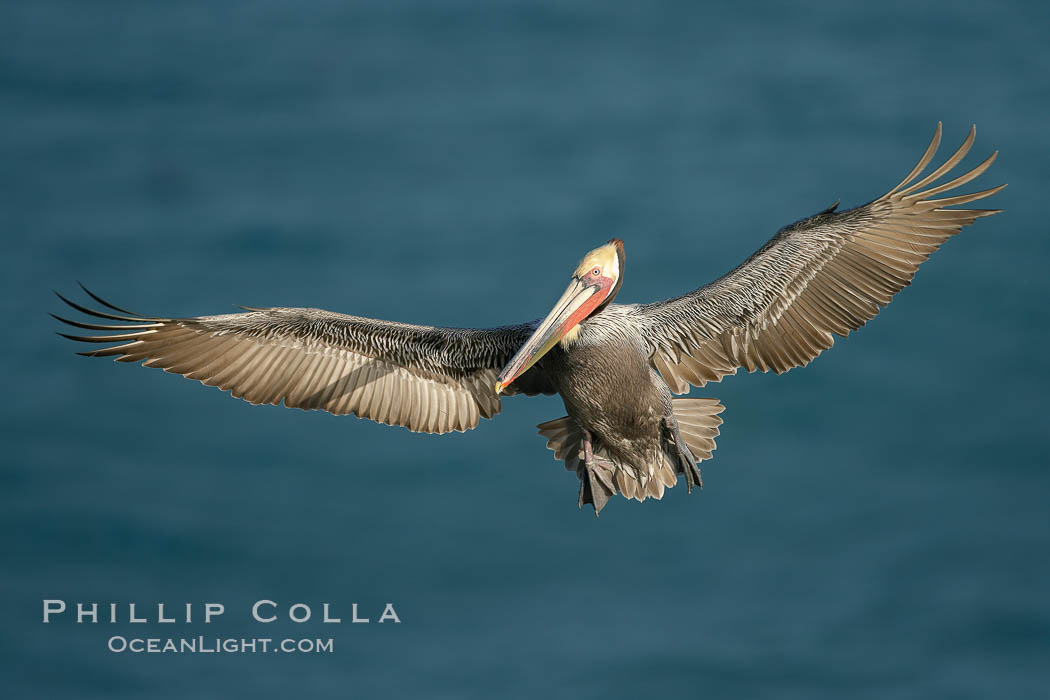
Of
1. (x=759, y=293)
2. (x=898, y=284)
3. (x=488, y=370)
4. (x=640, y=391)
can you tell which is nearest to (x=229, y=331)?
(x=488, y=370)

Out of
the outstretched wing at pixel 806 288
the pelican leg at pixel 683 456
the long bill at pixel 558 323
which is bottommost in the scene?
the pelican leg at pixel 683 456

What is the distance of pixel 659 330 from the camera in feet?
44.5

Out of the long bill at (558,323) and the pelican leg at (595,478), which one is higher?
the long bill at (558,323)

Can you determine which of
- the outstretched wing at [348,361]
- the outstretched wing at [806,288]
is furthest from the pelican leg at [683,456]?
the outstretched wing at [348,361]

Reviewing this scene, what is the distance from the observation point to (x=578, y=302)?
41.6ft

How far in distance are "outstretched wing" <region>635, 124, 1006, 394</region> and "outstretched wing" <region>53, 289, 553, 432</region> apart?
1204 mm

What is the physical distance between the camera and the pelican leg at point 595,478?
13578 mm

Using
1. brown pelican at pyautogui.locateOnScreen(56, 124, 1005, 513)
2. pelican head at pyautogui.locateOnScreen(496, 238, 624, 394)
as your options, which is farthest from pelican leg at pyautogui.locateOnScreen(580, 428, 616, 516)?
pelican head at pyautogui.locateOnScreen(496, 238, 624, 394)

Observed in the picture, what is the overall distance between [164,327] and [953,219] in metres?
6.15

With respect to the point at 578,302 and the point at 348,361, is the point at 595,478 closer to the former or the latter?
the point at 578,302

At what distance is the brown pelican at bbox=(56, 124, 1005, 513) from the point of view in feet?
44.4

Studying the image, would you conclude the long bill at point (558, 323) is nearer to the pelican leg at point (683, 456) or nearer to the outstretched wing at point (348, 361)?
the outstretched wing at point (348, 361)

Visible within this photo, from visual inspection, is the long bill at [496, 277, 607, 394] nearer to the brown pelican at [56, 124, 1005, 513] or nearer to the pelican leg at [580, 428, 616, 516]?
the brown pelican at [56, 124, 1005, 513]

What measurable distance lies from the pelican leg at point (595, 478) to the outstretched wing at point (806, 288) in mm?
805
